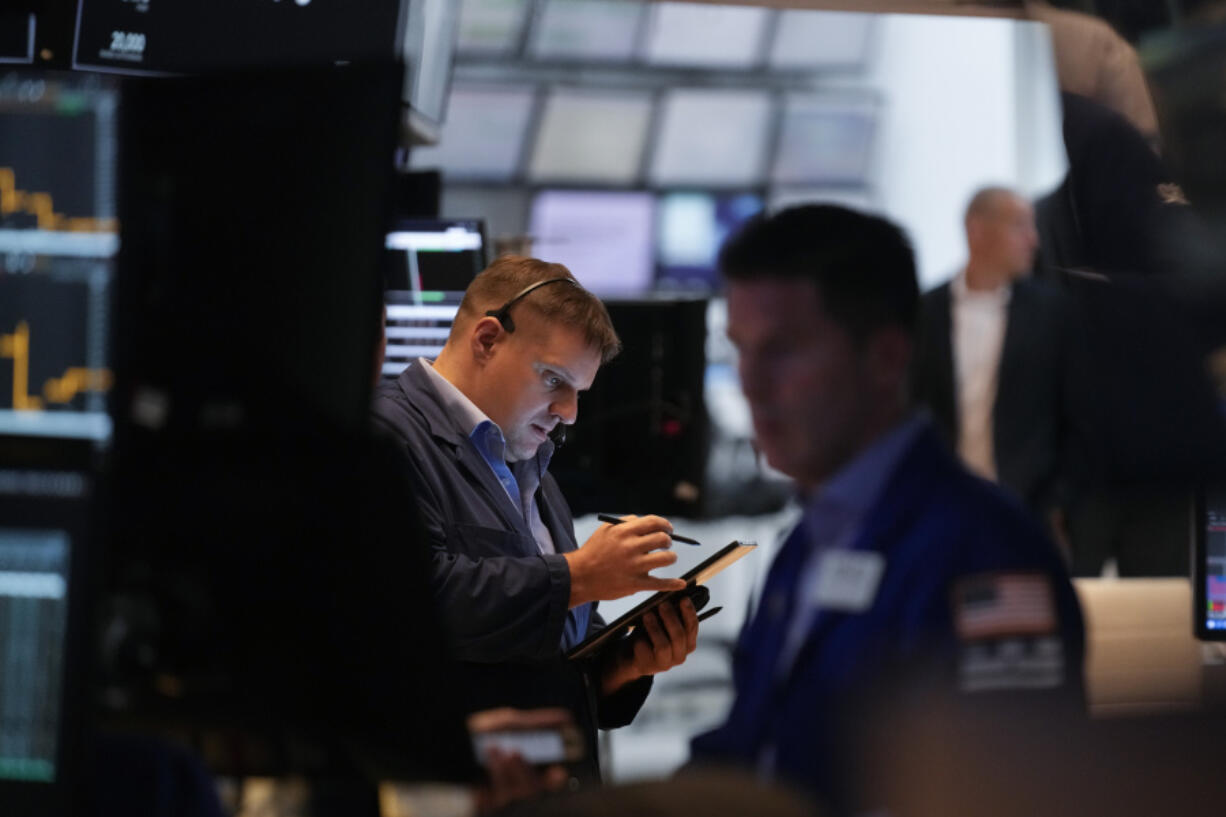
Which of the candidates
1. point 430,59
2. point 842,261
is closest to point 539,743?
point 842,261

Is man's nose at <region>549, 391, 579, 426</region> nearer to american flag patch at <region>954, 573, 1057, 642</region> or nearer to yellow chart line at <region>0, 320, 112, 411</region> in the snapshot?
yellow chart line at <region>0, 320, 112, 411</region>

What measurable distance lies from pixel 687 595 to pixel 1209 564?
117 centimetres

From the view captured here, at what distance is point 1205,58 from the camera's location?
1.23 metres

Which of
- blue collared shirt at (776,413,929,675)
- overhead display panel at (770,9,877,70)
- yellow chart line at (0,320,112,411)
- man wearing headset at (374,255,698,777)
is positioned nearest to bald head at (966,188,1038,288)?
man wearing headset at (374,255,698,777)

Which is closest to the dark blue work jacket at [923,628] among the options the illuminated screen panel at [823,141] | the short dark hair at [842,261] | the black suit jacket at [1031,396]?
the short dark hair at [842,261]

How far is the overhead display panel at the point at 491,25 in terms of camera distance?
31.1ft

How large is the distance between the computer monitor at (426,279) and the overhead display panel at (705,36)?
7160 millimetres

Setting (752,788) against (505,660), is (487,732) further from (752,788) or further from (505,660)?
(505,660)

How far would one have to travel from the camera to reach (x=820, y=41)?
9.90 meters

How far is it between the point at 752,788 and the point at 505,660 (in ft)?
3.94

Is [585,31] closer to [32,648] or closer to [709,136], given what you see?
[709,136]

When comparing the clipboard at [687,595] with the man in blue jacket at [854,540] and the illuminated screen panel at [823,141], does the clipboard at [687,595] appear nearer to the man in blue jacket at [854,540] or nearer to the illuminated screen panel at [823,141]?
the man in blue jacket at [854,540]

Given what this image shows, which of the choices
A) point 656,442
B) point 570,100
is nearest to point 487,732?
point 656,442

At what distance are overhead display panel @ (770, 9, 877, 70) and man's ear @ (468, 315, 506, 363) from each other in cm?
815
